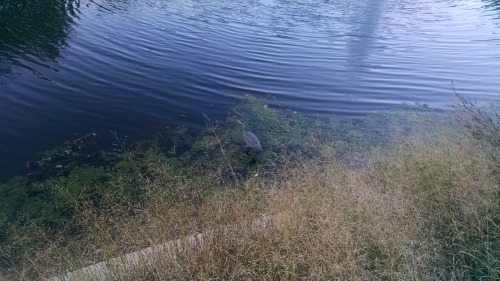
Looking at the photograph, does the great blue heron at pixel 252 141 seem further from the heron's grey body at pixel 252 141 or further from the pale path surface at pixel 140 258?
the pale path surface at pixel 140 258

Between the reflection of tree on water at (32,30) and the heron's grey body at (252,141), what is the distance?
4.86m

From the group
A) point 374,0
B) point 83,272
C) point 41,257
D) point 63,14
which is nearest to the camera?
point 83,272

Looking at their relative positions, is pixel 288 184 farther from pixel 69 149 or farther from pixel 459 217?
pixel 69 149

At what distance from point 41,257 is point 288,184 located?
2238 mm

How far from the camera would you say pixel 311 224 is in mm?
3369

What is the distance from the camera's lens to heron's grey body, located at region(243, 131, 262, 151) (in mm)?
5594

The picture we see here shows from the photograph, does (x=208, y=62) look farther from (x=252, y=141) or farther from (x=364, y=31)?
(x=364, y=31)

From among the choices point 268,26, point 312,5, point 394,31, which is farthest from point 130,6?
point 394,31

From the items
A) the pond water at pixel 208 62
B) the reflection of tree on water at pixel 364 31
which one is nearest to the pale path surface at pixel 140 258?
the pond water at pixel 208 62

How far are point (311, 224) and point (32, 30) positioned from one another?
8.84 metres

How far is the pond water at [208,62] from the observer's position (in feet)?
21.6

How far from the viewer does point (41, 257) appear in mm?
3391

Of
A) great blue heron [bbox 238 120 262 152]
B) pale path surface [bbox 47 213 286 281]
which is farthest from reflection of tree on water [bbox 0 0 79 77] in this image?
pale path surface [bbox 47 213 286 281]

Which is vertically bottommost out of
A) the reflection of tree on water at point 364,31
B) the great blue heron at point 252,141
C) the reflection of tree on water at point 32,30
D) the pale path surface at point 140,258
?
the reflection of tree on water at point 364,31
